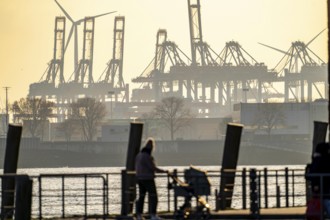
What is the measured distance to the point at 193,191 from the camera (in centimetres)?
2583

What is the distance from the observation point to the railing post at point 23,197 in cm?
2641

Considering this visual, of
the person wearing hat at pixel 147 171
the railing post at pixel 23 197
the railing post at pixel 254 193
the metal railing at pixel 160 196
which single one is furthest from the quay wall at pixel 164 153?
the railing post at pixel 254 193

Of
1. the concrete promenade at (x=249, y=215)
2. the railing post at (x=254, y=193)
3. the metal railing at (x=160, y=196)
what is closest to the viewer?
the railing post at (x=254, y=193)

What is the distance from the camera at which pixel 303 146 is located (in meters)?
194

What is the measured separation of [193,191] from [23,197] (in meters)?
2.78

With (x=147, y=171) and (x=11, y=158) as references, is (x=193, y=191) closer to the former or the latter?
(x=147, y=171)

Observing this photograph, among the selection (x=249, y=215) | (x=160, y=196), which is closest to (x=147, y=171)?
(x=249, y=215)

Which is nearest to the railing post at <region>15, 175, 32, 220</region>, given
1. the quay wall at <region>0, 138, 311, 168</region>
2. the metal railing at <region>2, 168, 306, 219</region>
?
the metal railing at <region>2, 168, 306, 219</region>

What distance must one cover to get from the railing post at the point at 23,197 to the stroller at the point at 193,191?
2274 millimetres

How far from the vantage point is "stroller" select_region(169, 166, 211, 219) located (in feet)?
84.4

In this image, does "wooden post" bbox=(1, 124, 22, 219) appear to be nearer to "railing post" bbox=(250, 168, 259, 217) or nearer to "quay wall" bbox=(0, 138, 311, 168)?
"railing post" bbox=(250, 168, 259, 217)

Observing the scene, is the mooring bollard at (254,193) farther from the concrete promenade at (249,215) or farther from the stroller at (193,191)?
the stroller at (193,191)

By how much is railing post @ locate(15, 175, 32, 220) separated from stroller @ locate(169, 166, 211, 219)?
89.5 inches

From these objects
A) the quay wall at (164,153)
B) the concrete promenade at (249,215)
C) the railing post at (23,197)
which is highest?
the quay wall at (164,153)
